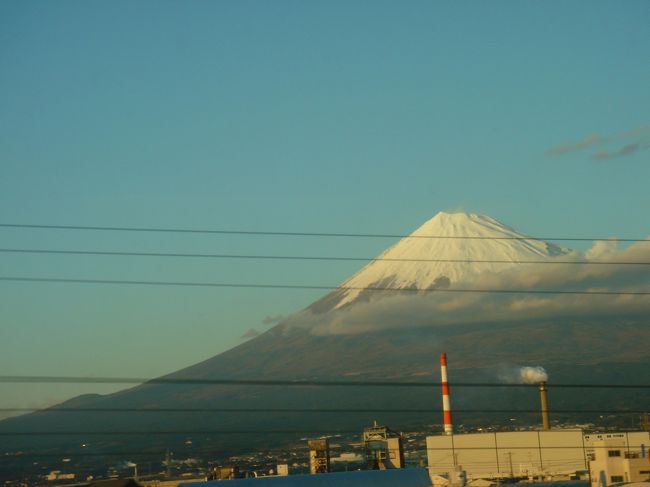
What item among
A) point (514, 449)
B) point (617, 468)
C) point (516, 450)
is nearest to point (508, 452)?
point (514, 449)

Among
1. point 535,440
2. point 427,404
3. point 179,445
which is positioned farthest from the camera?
point 427,404

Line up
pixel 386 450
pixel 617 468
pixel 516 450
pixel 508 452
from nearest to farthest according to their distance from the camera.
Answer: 1. pixel 386 450
2. pixel 617 468
3. pixel 516 450
4. pixel 508 452

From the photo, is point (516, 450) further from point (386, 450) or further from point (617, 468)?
point (386, 450)

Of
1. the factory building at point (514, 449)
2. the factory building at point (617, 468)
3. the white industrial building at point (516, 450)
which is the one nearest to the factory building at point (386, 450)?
the factory building at point (617, 468)

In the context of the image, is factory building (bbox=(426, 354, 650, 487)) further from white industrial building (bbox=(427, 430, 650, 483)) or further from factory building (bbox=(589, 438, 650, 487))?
factory building (bbox=(589, 438, 650, 487))

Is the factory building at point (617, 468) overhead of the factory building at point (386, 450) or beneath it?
beneath

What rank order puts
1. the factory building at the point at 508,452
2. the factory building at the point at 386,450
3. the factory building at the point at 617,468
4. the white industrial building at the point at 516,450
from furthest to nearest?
the factory building at the point at 508,452
the white industrial building at the point at 516,450
the factory building at the point at 617,468
the factory building at the point at 386,450

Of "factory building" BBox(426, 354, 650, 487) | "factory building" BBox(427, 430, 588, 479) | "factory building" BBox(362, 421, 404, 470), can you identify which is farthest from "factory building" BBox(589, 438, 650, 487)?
"factory building" BBox(362, 421, 404, 470)

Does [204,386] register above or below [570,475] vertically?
above

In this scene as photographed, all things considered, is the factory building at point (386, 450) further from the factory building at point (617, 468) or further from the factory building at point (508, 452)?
the factory building at point (508, 452)

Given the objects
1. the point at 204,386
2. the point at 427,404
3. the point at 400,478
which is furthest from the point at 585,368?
the point at 400,478

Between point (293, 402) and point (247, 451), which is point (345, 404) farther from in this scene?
point (247, 451)
